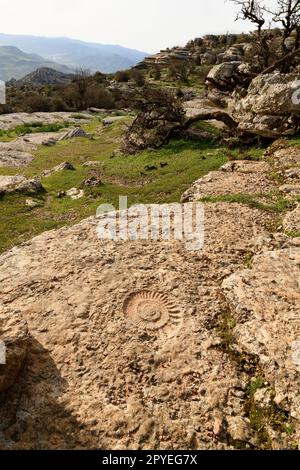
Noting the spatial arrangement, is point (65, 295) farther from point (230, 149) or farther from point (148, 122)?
point (148, 122)

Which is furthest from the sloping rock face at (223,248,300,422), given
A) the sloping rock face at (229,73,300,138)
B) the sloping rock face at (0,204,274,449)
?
the sloping rock face at (229,73,300,138)

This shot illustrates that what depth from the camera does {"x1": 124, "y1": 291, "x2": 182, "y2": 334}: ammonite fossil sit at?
27.2 ft

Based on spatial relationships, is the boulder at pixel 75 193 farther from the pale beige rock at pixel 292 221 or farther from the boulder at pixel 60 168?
the pale beige rock at pixel 292 221

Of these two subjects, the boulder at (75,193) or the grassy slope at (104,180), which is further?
the boulder at (75,193)

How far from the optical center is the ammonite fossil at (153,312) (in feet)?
27.2

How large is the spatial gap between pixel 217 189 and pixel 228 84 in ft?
75.8

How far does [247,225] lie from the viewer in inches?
475

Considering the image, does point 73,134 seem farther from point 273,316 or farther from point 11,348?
point 11,348

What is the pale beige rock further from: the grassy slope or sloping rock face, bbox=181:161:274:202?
the grassy slope

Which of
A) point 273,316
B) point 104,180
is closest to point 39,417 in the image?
point 273,316

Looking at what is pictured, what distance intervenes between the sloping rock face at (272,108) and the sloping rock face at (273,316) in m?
12.9

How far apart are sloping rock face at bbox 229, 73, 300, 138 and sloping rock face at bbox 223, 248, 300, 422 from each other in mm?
12919
